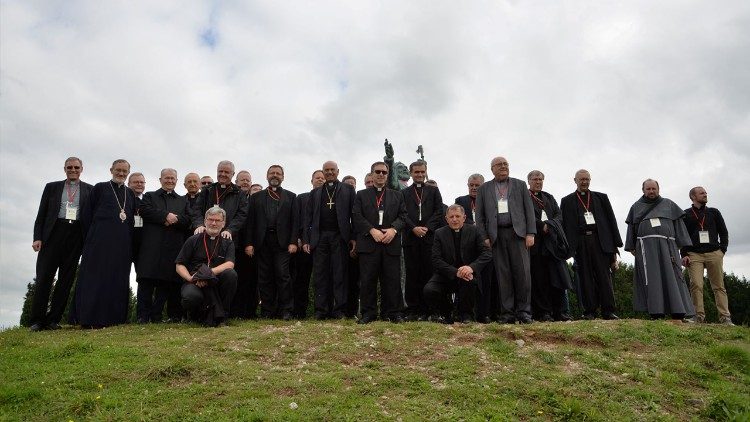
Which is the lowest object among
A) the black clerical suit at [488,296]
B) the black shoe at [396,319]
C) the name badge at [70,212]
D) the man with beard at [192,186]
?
the black shoe at [396,319]

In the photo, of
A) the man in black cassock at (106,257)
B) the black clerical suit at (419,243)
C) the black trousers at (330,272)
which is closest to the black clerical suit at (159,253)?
the man in black cassock at (106,257)

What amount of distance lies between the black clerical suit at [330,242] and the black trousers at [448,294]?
1.60 m

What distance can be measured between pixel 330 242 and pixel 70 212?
435 cm

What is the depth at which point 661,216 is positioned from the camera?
984 centimetres

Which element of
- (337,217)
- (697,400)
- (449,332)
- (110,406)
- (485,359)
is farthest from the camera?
(337,217)

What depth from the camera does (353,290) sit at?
32.7 ft

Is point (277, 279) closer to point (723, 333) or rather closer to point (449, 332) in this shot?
point (449, 332)

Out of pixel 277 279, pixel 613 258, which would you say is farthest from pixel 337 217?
pixel 613 258

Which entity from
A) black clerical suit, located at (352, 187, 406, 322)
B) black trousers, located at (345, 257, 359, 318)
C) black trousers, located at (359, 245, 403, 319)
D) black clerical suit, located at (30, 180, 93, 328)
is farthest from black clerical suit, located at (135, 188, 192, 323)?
black trousers, located at (359, 245, 403, 319)

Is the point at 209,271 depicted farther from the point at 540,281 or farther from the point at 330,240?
the point at 540,281

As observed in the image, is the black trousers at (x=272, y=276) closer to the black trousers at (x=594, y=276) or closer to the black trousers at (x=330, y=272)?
the black trousers at (x=330, y=272)

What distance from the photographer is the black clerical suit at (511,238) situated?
8523mm

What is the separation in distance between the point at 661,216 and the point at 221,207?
795 cm

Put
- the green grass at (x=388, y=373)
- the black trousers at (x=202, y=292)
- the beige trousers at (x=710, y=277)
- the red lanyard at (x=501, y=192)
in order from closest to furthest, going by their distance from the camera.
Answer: the green grass at (x=388, y=373) < the black trousers at (x=202, y=292) < the red lanyard at (x=501, y=192) < the beige trousers at (x=710, y=277)
